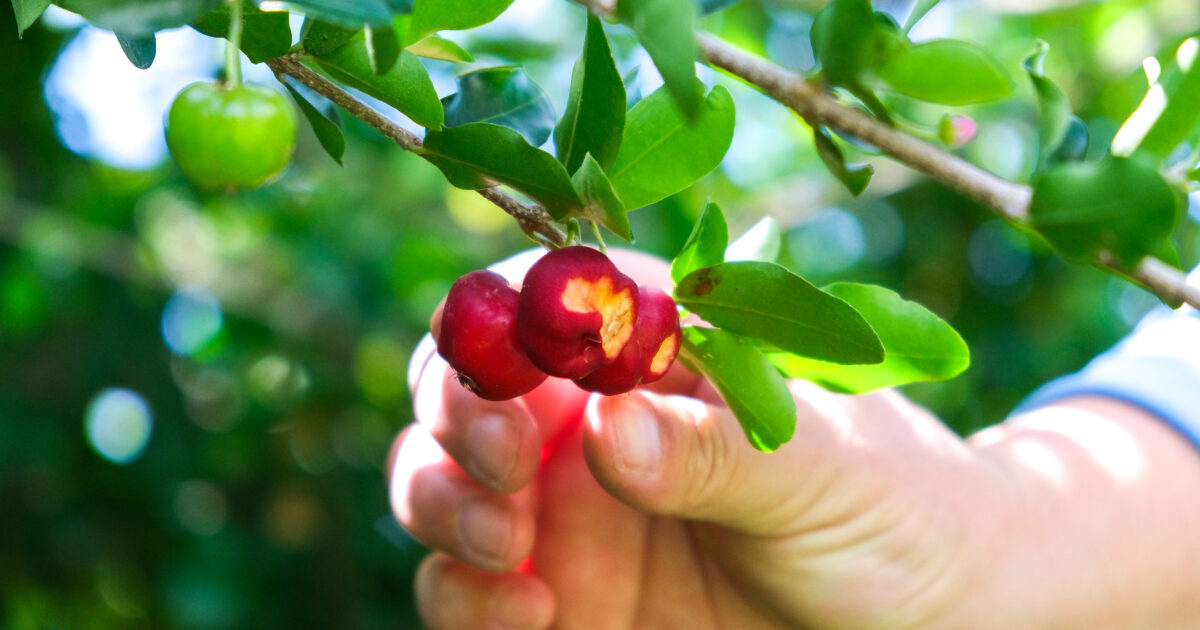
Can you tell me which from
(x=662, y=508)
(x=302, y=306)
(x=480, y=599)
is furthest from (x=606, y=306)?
(x=302, y=306)

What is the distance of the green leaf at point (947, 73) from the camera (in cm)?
50

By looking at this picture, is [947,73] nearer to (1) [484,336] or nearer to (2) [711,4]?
(2) [711,4]

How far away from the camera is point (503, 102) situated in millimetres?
688

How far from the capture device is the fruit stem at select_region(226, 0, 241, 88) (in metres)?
0.50

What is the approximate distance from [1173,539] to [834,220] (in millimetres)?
1765

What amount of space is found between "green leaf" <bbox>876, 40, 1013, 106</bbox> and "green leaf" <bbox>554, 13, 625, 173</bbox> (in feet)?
0.48

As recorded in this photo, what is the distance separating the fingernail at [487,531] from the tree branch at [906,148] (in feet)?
3.05

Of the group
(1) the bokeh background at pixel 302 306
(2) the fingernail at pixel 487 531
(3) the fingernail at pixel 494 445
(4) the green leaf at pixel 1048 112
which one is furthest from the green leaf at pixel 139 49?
(1) the bokeh background at pixel 302 306

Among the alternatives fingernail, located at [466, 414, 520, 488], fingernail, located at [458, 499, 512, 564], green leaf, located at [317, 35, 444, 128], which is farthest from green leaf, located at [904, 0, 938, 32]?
fingernail, located at [458, 499, 512, 564]

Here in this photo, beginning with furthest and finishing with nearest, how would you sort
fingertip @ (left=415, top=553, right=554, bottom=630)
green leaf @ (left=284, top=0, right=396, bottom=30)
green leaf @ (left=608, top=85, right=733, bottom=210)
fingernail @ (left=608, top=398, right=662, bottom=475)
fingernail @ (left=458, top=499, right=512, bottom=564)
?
1. fingertip @ (left=415, top=553, right=554, bottom=630)
2. fingernail @ (left=458, top=499, right=512, bottom=564)
3. fingernail @ (left=608, top=398, right=662, bottom=475)
4. green leaf @ (left=608, top=85, right=733, bottom=210)
5. green leaf @ (left=284, top=0, right=396, bottom=30)

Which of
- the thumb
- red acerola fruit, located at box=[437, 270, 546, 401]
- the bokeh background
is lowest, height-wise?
the bokeh background

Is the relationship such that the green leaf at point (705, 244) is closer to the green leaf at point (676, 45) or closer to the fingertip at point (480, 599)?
the green leaf at point (676, 45)

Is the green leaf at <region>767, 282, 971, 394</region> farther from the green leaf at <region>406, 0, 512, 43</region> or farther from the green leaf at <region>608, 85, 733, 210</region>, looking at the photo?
the green leaf at <region>406, 0, 512, 43</region>

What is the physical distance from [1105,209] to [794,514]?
784 millimetres
